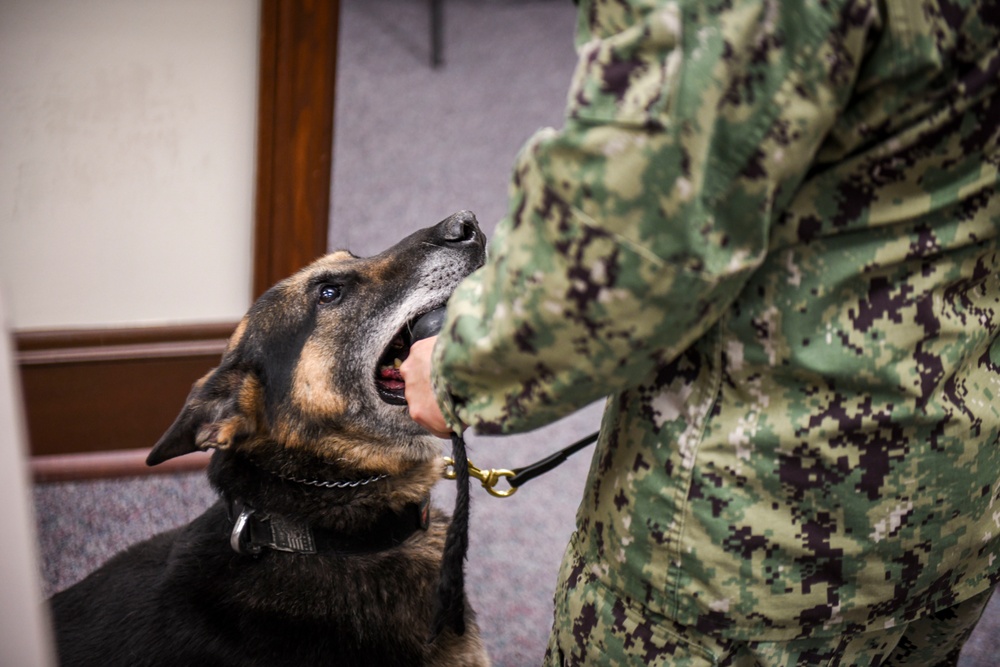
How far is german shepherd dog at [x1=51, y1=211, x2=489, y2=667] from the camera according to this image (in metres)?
1.39

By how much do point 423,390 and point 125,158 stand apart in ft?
5.11

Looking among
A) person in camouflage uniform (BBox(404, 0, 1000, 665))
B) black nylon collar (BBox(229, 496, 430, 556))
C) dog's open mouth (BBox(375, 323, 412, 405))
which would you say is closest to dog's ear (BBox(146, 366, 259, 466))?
black nylon collar (BBox(229, 496, 430, 556))

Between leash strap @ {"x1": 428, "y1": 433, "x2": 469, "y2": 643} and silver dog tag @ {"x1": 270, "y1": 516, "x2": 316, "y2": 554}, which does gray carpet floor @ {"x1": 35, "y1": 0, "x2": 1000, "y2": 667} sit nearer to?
silver dog tag @ {"x1": 270, "y1": 516, "x2": 316, "y2": 554}

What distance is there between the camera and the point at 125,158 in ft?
7.17

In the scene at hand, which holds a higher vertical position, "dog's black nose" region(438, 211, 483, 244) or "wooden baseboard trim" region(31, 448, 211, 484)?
"dog's black nose" region(438, 211, 483, 244)

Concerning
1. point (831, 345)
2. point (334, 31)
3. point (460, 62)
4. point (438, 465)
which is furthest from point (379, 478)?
point (460, 62)

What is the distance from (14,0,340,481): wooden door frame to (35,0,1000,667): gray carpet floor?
114mm

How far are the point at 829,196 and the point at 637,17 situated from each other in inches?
9.5

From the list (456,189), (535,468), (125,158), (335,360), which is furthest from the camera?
(456,189)

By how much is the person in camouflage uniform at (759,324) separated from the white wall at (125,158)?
4.89 feet

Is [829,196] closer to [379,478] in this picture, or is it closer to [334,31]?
[379,478]

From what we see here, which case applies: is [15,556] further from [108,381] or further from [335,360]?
[108,381]

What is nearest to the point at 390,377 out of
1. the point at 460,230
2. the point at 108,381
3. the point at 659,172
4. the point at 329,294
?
the point at 329,294

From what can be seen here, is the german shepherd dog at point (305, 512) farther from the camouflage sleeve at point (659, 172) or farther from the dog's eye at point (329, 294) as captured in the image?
the camouflage sleeve at point (659, 172)
